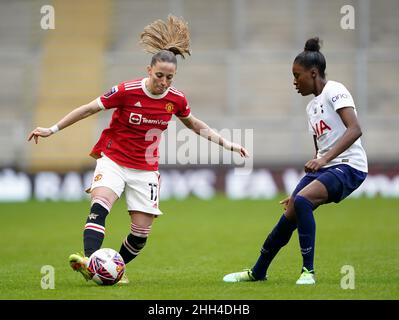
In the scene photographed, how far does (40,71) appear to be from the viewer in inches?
1025

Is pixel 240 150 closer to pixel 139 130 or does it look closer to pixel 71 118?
pixel 139 130

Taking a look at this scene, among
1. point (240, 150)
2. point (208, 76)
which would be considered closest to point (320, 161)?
point (240, 150)

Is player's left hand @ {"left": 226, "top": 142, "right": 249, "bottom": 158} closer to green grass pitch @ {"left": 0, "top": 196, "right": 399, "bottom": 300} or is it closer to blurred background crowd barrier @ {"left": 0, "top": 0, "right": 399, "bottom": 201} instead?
green grass pitch @ {"left": 0, "top": 196, "right": 399, "bottom": 300}

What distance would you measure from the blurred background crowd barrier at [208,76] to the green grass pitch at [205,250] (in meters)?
1.70

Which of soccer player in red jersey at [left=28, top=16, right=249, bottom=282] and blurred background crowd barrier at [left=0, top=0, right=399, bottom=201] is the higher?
blurred background crowd barrier at [left=0, top=0, right=399, bottom=201]

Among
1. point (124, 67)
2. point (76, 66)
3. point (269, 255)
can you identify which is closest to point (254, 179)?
point (124, 67)

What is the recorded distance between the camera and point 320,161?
746cm

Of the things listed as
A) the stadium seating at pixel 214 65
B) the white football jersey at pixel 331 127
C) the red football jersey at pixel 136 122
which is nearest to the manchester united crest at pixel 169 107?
the red football jersey at pixel 136 122

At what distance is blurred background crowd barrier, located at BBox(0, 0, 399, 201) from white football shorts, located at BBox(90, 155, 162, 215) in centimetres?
1343

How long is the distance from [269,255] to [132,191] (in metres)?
1.43

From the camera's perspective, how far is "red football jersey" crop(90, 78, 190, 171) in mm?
8070

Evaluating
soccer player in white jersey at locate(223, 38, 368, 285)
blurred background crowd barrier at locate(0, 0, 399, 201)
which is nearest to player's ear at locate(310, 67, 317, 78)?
soccer player in white jersey at locate(223, 38, 368, 285)

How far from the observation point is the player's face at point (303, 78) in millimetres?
7777

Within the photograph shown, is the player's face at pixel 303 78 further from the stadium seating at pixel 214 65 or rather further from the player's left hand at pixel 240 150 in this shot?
the stadium seating at pixel 214 65
